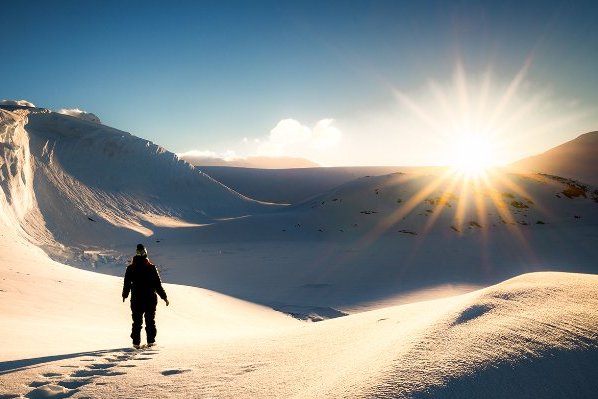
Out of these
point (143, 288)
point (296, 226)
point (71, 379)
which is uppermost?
point (143, 288)

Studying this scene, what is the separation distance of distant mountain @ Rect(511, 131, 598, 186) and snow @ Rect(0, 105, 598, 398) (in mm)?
56412

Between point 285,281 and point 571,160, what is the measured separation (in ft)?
307

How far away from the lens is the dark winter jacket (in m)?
5.46

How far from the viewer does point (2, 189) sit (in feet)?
62.1

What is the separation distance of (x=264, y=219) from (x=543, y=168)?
7943cm

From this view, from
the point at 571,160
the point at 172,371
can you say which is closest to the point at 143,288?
the point at 172,371

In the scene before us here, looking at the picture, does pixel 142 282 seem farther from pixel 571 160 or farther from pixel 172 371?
pixel 571 160

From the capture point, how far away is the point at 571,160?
8550 centimetres

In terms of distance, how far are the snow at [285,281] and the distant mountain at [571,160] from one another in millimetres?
56412

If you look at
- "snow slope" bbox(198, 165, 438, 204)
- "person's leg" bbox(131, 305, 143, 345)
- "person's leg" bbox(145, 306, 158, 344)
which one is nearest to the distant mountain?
"snow slope" bbox(198, 165, 438, 204)

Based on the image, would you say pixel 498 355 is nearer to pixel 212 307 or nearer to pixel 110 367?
pixel 110 367

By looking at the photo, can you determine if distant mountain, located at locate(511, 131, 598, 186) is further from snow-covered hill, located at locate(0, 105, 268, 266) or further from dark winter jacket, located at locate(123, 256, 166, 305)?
dark winter jacket, located at locate(123, 256, 166, 305)

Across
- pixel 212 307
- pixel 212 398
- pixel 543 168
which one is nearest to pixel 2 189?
pixel 212 307

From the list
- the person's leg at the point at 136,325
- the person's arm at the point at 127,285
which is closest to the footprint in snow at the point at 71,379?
the person's leg at the point at 136,325
